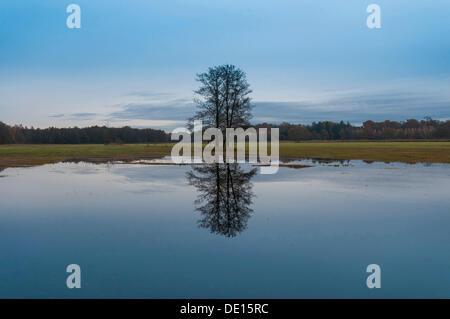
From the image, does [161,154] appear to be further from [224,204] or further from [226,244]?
[226,244]

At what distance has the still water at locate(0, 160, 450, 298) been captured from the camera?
7.09 meters

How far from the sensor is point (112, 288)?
7016mm

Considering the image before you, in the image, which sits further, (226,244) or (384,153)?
(384,153)

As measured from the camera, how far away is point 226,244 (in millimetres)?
9758

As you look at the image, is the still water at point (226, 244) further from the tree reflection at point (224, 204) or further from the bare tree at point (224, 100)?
the bare tree at point (224, 100)

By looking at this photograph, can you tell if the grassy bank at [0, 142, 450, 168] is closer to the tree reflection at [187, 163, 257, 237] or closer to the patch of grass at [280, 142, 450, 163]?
the patch of grass at [280, 142, 450, 163]

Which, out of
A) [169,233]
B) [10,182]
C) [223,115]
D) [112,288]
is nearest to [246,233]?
[169,233]

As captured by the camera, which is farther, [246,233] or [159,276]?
[246,233]

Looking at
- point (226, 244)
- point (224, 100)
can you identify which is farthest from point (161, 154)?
point (226, 244)

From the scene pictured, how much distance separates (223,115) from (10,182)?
138 ft

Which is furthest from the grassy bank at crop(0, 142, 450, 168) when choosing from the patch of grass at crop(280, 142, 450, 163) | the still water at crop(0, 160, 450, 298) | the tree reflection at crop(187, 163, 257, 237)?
the still water at crop(0, 160, 450, 298)

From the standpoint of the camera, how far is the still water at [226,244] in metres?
7.09
